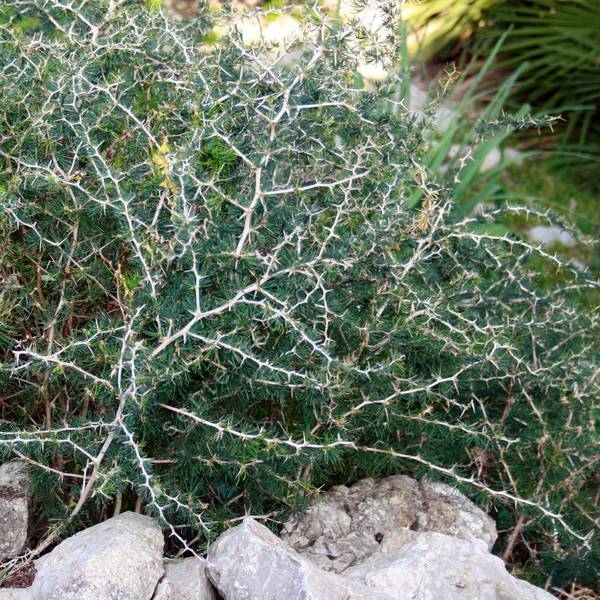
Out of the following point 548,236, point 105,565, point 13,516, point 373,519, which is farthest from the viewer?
point 548,236

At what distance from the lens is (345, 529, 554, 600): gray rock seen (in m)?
2.27

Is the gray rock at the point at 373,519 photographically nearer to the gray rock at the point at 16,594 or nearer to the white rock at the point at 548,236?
the gray rock at the point at 16,594

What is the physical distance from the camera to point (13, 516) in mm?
2451

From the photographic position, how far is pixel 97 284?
8.75 feet

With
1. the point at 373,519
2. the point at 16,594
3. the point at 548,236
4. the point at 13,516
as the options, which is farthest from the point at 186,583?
the point at 548,236

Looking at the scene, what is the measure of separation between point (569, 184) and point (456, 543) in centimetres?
425

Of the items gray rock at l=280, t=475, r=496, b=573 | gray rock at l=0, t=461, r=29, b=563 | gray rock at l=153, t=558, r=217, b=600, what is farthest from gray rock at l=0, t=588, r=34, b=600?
gray rock at l=280, t=475, r=496, b=573

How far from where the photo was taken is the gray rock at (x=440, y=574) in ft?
7.45

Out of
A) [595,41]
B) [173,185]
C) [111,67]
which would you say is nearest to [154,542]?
[173,185]

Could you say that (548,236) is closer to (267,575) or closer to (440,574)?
(440,574)

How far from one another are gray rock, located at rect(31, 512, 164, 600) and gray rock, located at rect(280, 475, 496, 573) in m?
0.48

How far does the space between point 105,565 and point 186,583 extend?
0.22m

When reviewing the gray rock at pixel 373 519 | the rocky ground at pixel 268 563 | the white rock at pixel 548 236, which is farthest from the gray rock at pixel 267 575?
the white rock at pixel 548 236

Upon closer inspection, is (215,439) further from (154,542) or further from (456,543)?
(456,543)
